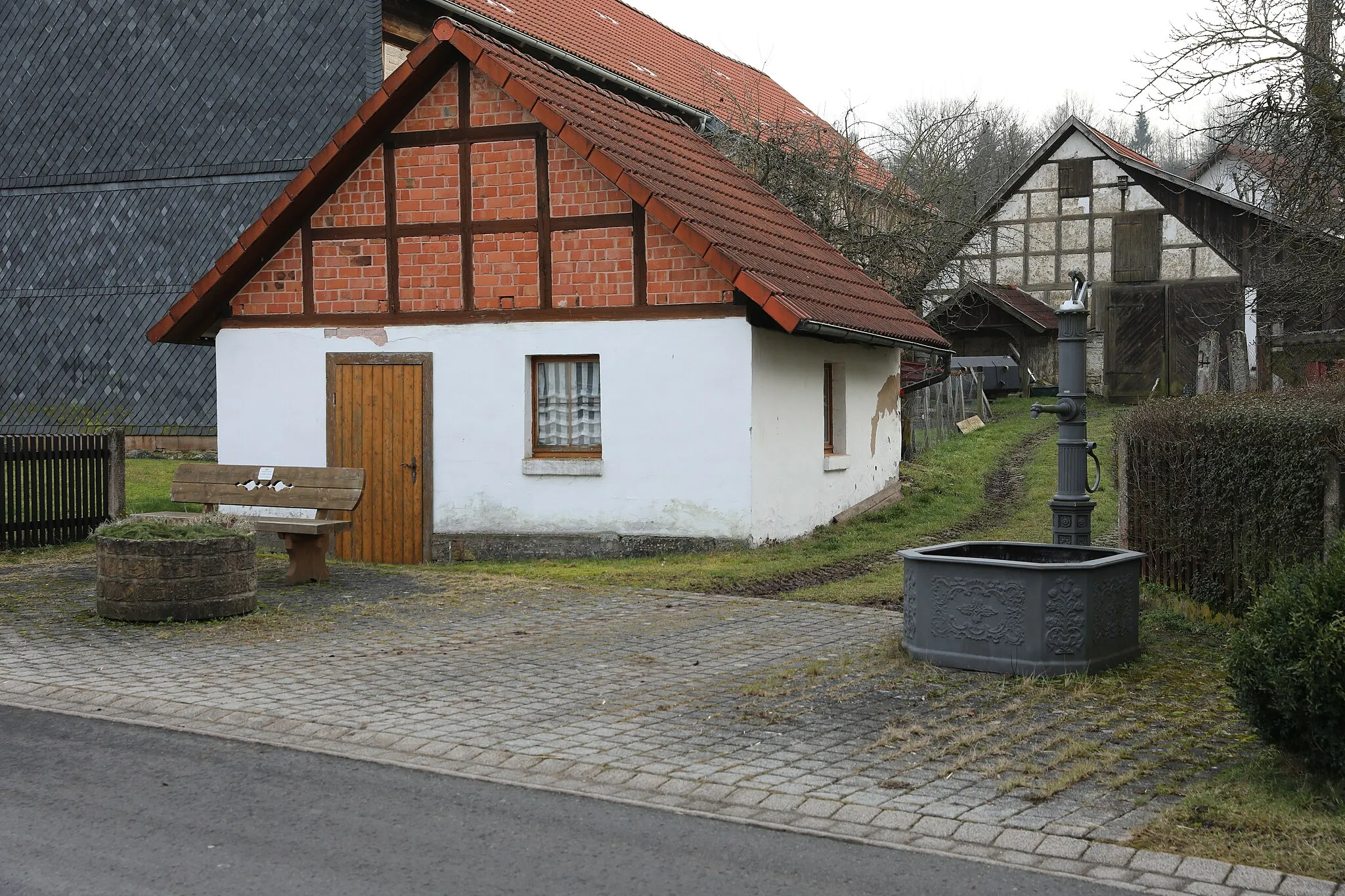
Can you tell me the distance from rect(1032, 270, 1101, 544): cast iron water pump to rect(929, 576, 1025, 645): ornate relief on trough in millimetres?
1561

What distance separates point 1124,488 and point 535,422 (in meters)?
6.53

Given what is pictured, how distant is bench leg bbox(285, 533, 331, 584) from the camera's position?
1253 cm

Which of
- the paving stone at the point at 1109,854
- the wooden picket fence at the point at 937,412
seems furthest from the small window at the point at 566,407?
the wooden picket fence at the point at 937,412

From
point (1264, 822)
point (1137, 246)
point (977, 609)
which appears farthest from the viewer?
point (1137, 246)

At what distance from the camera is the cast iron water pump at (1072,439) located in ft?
31.0

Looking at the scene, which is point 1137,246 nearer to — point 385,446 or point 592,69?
point 592,69

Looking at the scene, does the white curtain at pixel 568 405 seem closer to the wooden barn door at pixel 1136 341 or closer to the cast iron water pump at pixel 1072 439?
the cast iron water pump at pixel 1072 439

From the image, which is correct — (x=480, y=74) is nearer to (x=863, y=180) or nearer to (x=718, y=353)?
(x=718, y=353)

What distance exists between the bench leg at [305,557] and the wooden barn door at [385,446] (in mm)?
2711

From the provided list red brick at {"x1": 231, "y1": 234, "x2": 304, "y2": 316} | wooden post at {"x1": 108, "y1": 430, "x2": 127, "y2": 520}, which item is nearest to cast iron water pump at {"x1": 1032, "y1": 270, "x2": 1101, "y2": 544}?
red brick at {"x1": 231, "y1": 234, "x2": 304, "y2": 316}

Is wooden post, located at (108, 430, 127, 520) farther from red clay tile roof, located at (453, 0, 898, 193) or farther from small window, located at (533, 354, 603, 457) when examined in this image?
red clay tile roof, located at (453, 0, 898, 193)

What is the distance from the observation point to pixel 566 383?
15.2m

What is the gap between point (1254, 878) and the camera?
4.77 meters

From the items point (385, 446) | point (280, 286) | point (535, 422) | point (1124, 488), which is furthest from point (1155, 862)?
point (280, 286)
